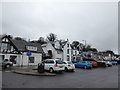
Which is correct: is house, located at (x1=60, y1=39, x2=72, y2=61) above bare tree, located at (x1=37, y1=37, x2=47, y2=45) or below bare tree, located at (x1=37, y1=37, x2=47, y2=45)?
below

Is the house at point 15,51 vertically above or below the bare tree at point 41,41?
below

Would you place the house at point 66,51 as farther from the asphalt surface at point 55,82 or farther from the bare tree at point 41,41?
the asphalt surface at point 55,82

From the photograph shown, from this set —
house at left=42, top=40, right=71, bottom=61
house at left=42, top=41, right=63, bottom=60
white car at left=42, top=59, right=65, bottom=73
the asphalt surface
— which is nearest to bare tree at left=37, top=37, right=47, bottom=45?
house at left=42, top=40, right=71, bottom=61

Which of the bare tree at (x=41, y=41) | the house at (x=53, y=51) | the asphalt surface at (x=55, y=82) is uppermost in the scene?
the bare tree at (x=41, y=41)

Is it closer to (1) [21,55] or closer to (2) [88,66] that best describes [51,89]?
(2) [88,66]

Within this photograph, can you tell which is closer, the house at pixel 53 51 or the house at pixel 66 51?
the house at pixel 53 51

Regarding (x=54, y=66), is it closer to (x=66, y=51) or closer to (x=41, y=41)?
(x=66, y=51)

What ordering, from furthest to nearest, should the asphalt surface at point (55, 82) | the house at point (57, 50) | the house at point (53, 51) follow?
the house at point (57, 50) → the house at point (53, 51) → the asphalt surface at point (55, 82)

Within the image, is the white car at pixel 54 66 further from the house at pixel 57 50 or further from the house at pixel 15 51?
the house at pixel 57 50

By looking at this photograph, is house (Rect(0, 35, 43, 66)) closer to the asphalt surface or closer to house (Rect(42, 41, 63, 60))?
house (Rect(42, 41, 63, 60))

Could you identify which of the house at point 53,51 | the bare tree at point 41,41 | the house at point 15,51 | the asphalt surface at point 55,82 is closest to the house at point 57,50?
the house at point 53,51

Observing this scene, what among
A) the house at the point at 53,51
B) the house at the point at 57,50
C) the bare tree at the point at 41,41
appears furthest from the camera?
the bare tree at the point at 41,41

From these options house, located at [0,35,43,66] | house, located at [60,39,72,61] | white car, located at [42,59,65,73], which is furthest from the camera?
house, located at [60,39,72,61]

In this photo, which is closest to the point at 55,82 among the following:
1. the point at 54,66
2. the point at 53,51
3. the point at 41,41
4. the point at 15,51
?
the point at 54,66
